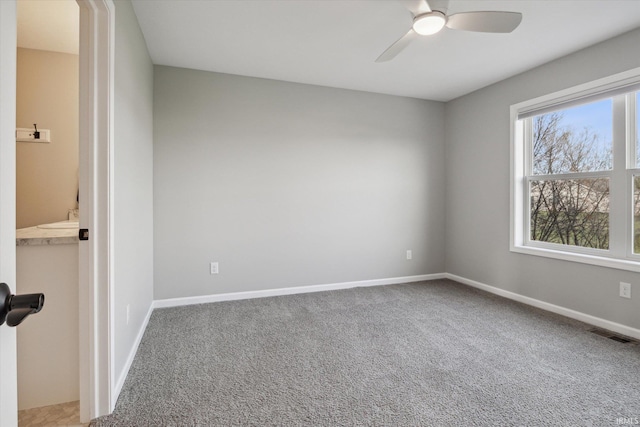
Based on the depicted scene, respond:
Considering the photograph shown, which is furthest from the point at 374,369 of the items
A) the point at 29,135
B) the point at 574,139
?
the point at 29,135

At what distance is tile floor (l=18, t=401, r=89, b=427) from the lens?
5.15ft

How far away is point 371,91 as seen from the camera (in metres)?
3.97

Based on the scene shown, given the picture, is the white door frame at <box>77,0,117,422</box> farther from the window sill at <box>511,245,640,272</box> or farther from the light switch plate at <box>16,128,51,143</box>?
the window sill at <box>511,245,640,272</box>

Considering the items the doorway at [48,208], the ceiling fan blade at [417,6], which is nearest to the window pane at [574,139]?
the ceiling fan blade at [417,6]

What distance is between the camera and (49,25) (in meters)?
2.40

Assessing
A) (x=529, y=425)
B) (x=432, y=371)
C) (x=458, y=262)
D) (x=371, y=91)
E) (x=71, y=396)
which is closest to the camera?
(x=529, y=425)


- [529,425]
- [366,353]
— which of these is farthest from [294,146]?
[529,425]

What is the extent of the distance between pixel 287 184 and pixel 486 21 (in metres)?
2.38

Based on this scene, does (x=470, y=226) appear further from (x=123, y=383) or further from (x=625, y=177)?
(x=123, y=383)

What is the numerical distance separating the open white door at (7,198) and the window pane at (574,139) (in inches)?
153

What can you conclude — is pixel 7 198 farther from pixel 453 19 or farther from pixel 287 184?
pixel 287 184

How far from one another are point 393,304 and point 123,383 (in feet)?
8.11

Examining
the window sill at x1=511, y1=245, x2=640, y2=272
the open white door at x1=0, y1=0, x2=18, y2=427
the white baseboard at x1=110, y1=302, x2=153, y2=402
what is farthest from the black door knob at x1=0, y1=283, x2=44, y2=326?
the window sill at x1=511, y1=245, x2=640, y2=272

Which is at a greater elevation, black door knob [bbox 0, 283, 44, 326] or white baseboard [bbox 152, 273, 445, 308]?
black door knob [bbox 0, 283, 44, 326]
